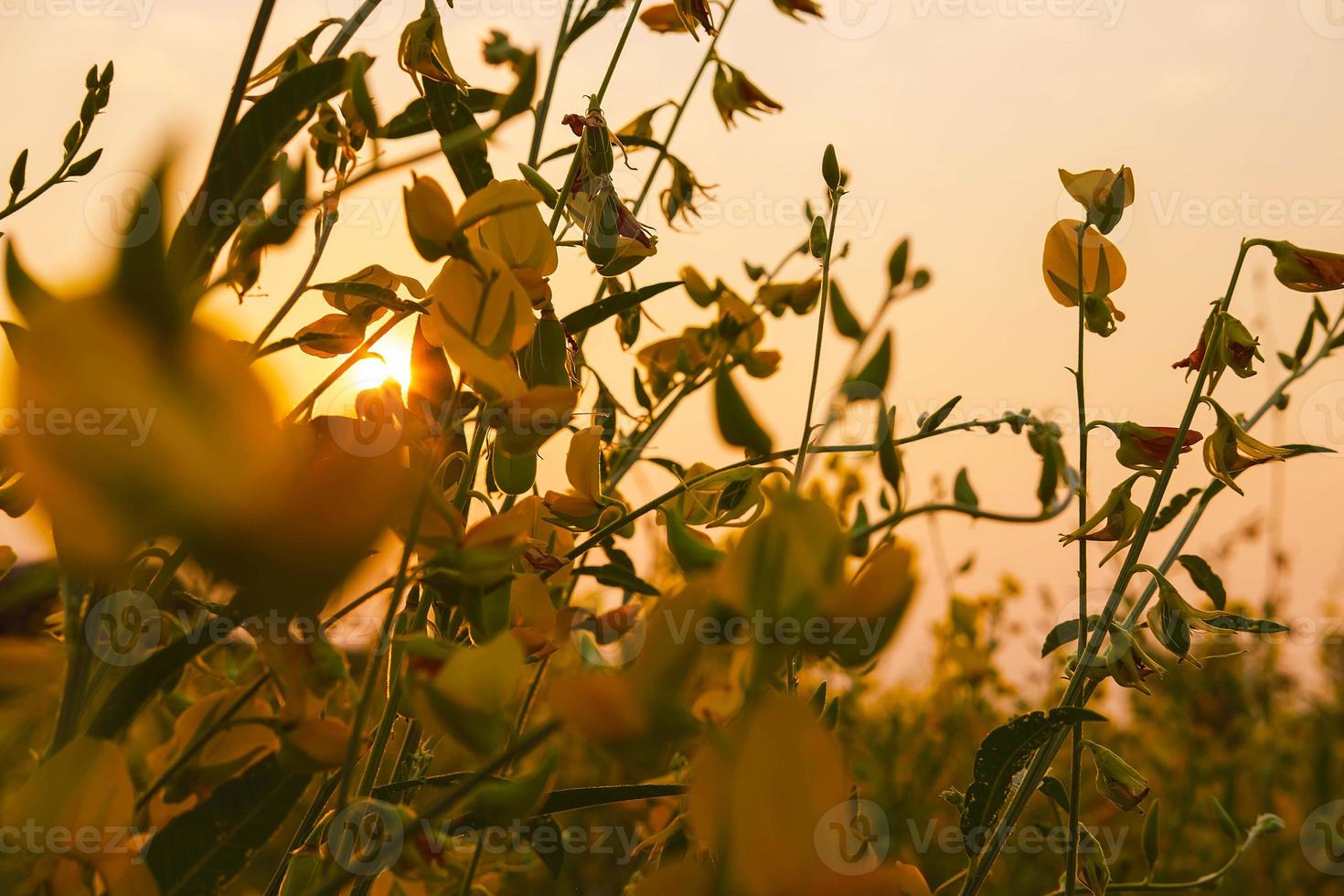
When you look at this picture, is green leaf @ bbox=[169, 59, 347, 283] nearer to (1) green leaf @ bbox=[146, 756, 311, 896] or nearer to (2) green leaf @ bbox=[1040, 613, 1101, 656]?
(1) green leaf @ bbox=[146, 756, 311, 896]

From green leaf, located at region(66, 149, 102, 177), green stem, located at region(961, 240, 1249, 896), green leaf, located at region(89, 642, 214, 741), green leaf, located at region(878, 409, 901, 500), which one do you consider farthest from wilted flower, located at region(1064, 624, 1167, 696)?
green leaf, located at region(66, 149, 102, 177)

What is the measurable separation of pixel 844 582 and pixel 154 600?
0.20 meters

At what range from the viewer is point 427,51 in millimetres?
397

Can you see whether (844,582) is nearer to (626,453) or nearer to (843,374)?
(843,374)

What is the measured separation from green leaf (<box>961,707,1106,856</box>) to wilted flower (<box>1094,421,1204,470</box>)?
0.17m

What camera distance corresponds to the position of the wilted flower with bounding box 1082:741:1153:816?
18.1 inches

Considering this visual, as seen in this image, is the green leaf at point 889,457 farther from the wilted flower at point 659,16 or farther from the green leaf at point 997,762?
the wilted flower at point 659,16

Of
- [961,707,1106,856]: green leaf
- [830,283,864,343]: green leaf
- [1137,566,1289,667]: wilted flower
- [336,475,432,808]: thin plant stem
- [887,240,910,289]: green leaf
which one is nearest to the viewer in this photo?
[336,475,432,808]: thin plant stem

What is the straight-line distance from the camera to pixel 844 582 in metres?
0.19

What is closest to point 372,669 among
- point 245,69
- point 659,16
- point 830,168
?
point 245,69

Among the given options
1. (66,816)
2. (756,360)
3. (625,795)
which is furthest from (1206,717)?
(66,816)

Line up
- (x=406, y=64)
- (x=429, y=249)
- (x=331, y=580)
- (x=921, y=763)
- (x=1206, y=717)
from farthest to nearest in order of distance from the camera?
(x=1206, y=717), (x=921, y=763), (x=406, y=64), (x=429, y=249), (x=331, y=580)

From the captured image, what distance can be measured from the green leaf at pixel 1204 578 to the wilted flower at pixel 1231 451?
40 mm

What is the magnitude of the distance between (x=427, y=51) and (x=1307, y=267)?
1.29 ft
